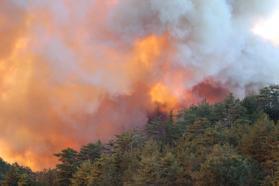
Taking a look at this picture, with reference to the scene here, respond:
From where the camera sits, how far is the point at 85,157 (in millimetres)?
89125

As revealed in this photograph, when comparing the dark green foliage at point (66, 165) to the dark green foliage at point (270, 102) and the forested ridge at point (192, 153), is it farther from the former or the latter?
the dark green foliage at point (270, 102)

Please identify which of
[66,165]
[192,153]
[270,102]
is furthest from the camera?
[270,102]

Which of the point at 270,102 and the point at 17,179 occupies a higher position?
the point at 270,102

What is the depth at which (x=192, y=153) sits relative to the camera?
2566 inches

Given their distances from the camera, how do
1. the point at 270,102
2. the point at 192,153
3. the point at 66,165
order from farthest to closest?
the point at 270,102 → the point at 66,165 → the point at 192,153

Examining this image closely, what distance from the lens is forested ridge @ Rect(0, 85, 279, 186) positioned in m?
56.6

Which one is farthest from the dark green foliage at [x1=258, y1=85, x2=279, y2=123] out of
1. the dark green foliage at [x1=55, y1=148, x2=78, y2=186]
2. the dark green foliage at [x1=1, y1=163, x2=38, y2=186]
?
the dark green foliage at [x1=1, y1=163, x2=38, y2=186]

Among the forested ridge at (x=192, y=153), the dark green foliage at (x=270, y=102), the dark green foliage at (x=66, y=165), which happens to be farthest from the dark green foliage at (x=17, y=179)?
the dark green foliage at (x=270, y=102)

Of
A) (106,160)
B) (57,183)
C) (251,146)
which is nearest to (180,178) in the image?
(251,146)

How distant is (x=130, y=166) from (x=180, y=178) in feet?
41.7

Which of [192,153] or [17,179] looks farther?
[17,179]

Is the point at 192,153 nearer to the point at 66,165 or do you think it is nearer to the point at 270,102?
the point at 66,165

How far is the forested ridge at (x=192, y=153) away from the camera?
56.6 meters

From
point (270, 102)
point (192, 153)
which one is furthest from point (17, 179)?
point (270, 102)
